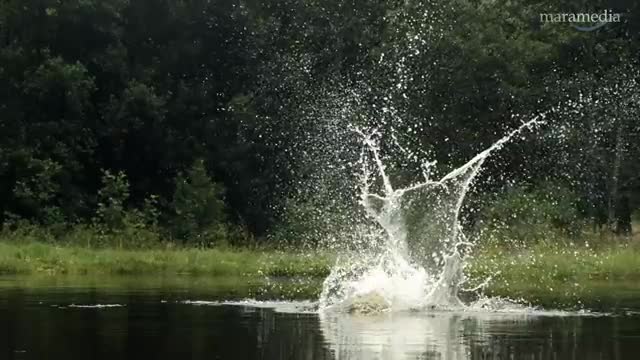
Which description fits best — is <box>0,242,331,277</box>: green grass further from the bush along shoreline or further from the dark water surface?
the dark water surface

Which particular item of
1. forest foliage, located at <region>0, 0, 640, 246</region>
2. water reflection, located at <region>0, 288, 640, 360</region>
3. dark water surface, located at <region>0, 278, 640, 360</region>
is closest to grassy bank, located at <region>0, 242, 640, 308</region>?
dark water surface, located at <region>0, 278, 640, 360</region>

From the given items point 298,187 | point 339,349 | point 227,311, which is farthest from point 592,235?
point 339,349

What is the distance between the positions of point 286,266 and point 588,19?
78.0 ft

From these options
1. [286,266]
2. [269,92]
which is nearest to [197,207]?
[269,92]

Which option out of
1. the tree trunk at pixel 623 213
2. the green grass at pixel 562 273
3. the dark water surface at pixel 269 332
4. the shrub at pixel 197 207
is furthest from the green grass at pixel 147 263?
the tree trunk at pixel 623 213

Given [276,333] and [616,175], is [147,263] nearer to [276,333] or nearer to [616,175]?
[276,333]

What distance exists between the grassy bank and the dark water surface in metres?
6.80

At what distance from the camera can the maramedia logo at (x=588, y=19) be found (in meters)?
54.5

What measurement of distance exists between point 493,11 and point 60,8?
18.4 meters

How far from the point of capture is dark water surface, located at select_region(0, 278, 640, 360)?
16.4m

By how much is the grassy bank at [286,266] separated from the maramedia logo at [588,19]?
56.7 feet

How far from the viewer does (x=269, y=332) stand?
1917 centimetres

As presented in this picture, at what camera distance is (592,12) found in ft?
180

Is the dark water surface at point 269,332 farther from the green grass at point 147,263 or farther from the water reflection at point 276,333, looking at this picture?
the green grass at point 147,263
